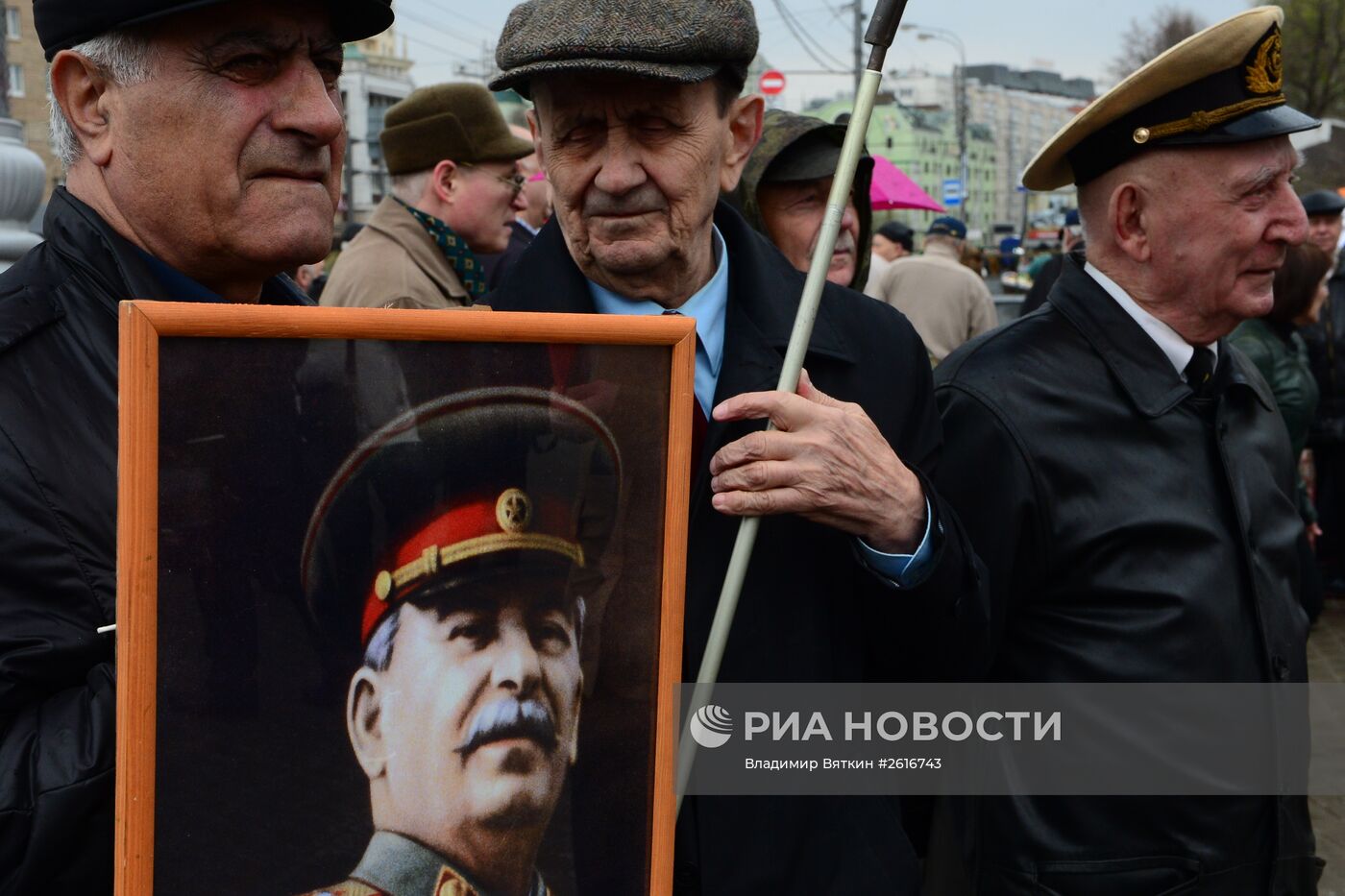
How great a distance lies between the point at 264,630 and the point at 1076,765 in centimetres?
168

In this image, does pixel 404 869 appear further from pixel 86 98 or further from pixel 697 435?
pixel 86 98

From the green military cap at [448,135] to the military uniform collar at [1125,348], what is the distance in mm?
2673

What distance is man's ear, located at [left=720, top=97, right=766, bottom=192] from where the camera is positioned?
2291 mm

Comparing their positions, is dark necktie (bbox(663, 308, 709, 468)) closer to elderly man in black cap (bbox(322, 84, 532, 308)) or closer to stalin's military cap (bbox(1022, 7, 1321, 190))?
stalin's military cap (bbox(1022, 7, 1321, 190))

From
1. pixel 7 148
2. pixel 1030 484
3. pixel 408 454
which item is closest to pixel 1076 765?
pixel 1030 484

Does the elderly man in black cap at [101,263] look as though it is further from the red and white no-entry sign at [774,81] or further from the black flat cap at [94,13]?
the red and white no-entry sign at [774,81]

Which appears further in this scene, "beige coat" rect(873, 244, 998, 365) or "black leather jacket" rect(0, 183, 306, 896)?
"beige coat" rect(873, 244, 998, 365)

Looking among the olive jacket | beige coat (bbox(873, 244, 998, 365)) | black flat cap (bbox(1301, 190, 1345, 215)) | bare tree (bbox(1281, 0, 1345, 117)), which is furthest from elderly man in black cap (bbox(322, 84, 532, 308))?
bare tree (bbox(1281, 0, 1345, 117))

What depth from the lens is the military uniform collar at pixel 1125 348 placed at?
2617mm

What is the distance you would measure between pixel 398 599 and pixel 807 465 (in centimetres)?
58

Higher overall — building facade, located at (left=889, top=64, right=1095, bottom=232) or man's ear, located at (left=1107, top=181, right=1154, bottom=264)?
building facade, located at (left=889, top=64, right=1095, bottom=232)

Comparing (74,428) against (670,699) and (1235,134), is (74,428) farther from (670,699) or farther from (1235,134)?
(1235,134)

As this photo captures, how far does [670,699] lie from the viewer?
1.52m

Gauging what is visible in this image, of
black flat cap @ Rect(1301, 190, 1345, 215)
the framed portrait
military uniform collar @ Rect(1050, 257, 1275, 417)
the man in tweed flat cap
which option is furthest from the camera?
black flat cap @ Rect(1301, 190, 1345, 215)
